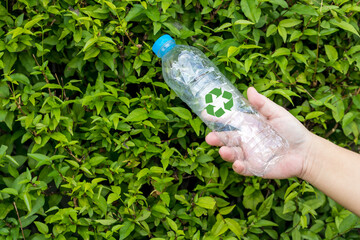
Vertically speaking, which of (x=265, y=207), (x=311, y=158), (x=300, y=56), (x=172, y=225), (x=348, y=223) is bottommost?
(x=348, y=223)

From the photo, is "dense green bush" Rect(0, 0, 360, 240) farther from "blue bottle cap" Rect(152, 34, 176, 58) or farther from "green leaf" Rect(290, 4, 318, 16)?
"blue bottle cap" Rect(152, 34, 176, 58)

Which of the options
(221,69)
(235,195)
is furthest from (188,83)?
(235,195)

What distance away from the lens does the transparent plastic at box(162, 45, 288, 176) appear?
2033mm

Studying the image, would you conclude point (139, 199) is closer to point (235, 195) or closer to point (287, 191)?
point (235, 195)

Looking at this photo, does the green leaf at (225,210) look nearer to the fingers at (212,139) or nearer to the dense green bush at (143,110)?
the dense green bush at (143,110)

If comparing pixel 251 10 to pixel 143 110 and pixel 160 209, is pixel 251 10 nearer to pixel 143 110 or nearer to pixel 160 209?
pixel 143 110

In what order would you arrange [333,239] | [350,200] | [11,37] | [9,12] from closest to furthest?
1. [350,200]
2. [11,37]
3. [9,12]
4. [333,239]

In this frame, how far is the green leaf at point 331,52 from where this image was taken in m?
2.22

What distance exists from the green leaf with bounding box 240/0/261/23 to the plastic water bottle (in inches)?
11.8

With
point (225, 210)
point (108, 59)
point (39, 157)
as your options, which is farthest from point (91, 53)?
point (225, 210)

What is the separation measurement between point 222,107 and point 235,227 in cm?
62

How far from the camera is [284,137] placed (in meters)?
1.95

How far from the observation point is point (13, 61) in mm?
1995

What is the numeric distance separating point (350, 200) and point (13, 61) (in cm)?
169
